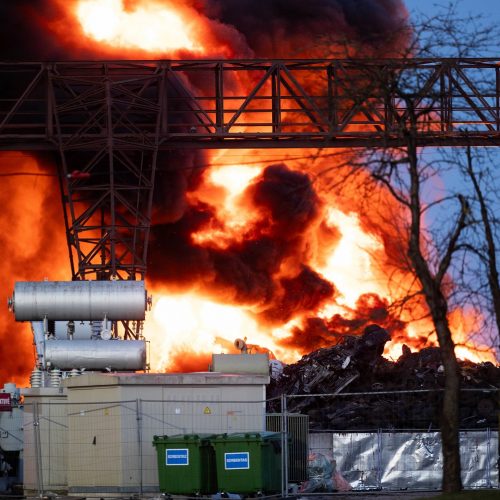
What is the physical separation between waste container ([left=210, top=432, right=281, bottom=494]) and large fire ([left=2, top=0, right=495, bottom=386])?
82.3 feet

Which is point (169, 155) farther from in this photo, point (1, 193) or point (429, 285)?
point (429, 285)

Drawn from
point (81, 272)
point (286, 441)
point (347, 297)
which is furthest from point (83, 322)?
point (347, 297)

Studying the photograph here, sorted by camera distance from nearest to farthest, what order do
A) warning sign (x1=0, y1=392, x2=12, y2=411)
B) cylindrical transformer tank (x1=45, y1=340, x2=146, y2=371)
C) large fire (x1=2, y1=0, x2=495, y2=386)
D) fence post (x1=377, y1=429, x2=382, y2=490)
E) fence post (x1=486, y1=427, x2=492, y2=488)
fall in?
fence post (x1=486, y1=427, x2=492, y2=488), fence post (x1=377, y1=429, x2=382, y2=490), cylindrical transformer tank (x1=45, y1=340, x2=146, y2=371), warning sign (x1=0, y1=392, x2=12, y2=411), large fire (x1=2, y1=0, x2=495, y2=386)

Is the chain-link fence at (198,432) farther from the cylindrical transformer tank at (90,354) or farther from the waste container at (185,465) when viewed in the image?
the cylindrical transformer tank at (90,354)

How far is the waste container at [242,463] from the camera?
27.8 metres

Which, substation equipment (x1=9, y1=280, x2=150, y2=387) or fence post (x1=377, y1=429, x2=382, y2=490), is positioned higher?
substation equipment (x1=9, y1=280, x2=150, y2=387)

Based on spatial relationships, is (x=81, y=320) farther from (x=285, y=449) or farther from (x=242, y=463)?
(x=242, y=463)

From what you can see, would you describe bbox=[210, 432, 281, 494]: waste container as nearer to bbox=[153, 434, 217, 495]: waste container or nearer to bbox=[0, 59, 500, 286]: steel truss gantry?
bbox=[153, 434, 217, 495]: waste container

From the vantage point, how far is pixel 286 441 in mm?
28875

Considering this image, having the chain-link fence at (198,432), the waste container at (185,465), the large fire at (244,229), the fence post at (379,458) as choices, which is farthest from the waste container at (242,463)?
the large fire at (244,229)

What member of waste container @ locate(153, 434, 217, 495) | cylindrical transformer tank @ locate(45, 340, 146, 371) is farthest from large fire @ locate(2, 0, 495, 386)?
waste container @ locate(153, 434, 217, 495)

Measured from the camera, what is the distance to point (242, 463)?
1101 inches

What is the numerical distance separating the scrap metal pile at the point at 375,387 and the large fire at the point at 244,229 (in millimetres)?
9119

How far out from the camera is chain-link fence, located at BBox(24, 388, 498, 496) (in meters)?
29.6
